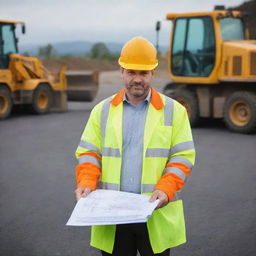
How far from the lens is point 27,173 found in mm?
7852

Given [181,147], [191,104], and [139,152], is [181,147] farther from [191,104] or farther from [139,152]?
[191,104]


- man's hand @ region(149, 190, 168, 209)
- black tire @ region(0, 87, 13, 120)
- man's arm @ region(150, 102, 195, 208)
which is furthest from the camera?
black tire @ region(0, 87, 13, 120)

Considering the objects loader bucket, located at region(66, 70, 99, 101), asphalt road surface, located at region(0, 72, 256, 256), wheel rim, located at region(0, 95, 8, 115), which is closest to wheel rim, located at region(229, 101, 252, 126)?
asphalt road surface, located at region(0, 72, 256, 256)

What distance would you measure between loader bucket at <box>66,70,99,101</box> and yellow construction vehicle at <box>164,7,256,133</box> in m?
4.43

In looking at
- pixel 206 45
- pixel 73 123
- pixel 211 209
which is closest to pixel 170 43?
pixel 206 45

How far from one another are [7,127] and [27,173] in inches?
214

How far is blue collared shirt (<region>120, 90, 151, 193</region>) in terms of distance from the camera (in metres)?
2.84

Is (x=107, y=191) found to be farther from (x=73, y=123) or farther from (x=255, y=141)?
(x=73, y=123)

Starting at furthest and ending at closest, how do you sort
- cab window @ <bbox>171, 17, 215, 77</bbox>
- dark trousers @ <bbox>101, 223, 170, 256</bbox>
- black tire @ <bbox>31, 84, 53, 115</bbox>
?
black tire @ <bbox>31, 84, 53, 115</bbox> < cab window @ <bbox>171, 17, 215, 77</bbox> < dark trousers @ <bbox>101, 223, 170, 256</bbox>

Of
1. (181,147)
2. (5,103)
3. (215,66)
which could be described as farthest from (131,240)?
(5,103)

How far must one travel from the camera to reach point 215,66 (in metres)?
12.0

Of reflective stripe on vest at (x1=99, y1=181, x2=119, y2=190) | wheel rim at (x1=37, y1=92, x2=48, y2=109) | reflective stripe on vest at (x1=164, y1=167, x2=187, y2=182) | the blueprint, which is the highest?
reflective stripe on vest at (x1=164, y1=167, x2=187, y2=182)

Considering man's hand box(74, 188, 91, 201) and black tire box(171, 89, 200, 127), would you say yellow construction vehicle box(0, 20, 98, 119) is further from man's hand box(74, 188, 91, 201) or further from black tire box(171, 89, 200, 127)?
man's hand box(74, 188, 91, 201)

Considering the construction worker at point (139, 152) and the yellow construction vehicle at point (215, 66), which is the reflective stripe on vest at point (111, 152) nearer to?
the construction worker at point (139, 152)
